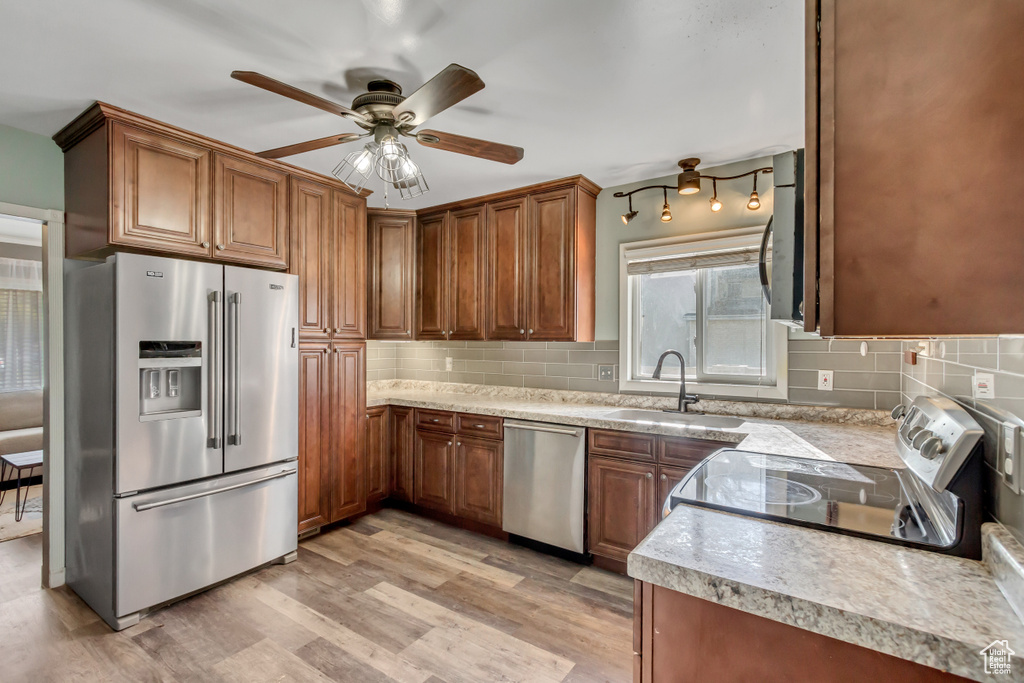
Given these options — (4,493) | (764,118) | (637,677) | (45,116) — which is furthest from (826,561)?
(4,493)

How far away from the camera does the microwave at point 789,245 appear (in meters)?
0.95

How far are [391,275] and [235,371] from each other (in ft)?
5.23

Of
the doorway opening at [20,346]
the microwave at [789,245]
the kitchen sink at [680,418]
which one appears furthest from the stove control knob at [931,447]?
the doorway opening at [20,346]

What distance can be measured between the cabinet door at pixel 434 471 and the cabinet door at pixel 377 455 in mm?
285

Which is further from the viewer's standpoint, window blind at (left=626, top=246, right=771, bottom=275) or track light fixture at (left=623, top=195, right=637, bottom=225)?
track light fixture at (left=623, top=195, right=637, bottom=225)

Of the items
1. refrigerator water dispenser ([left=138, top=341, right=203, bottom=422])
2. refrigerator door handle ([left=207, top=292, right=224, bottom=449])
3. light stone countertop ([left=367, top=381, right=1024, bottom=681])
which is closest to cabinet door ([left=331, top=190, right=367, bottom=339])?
refrigerator door handle ([left=207, top=292, right=224, bottom=449])

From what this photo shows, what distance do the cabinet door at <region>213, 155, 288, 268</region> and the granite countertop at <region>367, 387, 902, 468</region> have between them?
134 centimetres

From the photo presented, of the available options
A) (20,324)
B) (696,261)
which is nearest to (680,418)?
(696,261)

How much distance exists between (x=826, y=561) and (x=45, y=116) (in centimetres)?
353

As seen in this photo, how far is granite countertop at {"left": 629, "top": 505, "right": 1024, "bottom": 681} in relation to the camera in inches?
27.6

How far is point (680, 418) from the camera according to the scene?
278 centimetres

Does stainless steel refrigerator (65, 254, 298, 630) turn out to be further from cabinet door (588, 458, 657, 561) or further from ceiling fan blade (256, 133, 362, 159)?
cabinet door (588, 458, 657, 561)

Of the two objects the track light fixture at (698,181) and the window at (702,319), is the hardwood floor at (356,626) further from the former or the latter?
the track light fixture at (698,181)

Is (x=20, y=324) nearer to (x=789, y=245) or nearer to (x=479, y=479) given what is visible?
(x=479, y=479)
